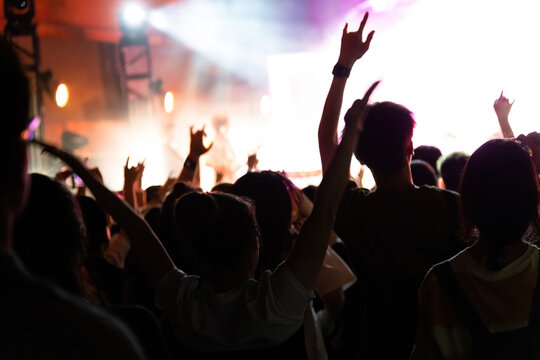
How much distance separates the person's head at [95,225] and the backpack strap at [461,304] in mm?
1758

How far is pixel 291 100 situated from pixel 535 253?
16503mm

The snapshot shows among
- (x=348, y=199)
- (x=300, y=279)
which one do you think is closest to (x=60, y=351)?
(x=300, y=279)

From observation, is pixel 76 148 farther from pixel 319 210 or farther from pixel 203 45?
pixel 319 210

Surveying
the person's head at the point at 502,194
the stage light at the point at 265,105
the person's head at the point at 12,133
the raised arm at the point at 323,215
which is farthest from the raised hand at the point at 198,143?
the stage light at the point at 265,105

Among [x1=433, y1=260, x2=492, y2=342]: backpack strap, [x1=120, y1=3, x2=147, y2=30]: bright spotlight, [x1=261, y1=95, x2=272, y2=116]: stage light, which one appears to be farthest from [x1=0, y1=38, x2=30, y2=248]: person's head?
[x1=261, y1=95, x2=272, y2=116]: stage light

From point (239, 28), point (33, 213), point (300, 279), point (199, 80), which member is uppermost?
point (239, 28)

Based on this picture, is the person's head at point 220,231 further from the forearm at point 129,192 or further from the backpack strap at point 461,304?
the forearm at point 129,192

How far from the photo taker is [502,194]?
182cm

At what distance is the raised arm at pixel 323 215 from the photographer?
1.81 metres

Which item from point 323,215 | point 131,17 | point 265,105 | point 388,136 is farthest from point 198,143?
point 265,105

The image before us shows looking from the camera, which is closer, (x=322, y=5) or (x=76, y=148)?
(x=76, y=148)

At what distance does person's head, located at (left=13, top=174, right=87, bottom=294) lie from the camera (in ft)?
4.73

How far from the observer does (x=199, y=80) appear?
19.0 metres

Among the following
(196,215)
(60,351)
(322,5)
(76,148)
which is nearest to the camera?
(60,351)
